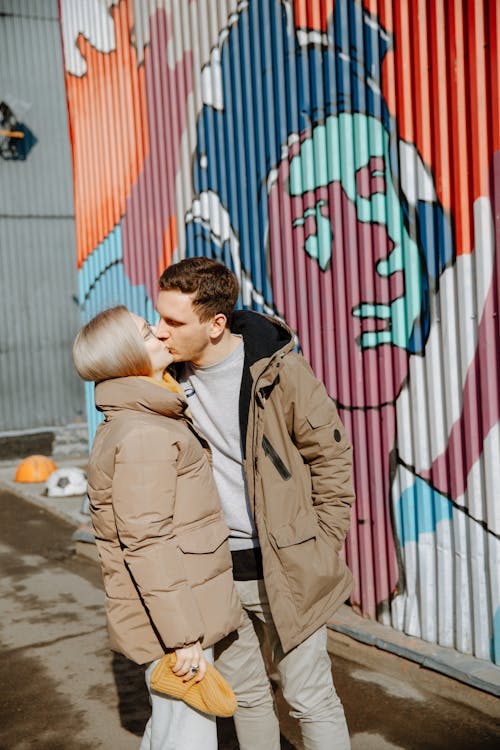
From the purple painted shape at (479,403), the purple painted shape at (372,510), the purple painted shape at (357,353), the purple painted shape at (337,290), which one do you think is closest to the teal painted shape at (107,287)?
the purple painted shape at (337,290)

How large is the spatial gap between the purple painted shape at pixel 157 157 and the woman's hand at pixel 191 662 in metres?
4.69

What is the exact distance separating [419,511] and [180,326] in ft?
7.41

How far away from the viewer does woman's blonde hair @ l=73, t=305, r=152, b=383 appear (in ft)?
9.64

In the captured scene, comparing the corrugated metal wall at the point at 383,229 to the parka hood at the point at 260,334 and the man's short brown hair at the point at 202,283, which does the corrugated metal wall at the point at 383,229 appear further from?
the man's short brown hair at the point at 202,283

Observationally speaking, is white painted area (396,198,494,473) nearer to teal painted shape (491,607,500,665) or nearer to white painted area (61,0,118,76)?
teal painted shape (491,607,500,665)

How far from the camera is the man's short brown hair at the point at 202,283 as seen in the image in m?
3.17

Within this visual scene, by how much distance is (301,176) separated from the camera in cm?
552

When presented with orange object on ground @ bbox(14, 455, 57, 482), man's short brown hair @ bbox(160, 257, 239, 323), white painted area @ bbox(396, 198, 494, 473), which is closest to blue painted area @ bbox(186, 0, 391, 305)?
white painted area @ bbox(396, 198, 494, 473)

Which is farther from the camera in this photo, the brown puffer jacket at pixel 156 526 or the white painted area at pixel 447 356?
the white painted area at pixel 447 356

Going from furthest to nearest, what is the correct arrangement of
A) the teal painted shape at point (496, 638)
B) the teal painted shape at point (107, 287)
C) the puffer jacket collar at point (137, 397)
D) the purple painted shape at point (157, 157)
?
the teal painted shape at point (107, 287) < the purple painted shape at point (157, 157) < the teal painted shape at point (496, 638) < the puffer jacket collar at point (137, 397)

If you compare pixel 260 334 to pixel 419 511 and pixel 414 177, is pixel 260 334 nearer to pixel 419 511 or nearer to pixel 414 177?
pixel 414 177

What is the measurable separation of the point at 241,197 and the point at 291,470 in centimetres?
330

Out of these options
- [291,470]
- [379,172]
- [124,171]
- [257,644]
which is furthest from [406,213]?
[124,171]

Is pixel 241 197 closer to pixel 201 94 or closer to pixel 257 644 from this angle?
pixel 201 94
